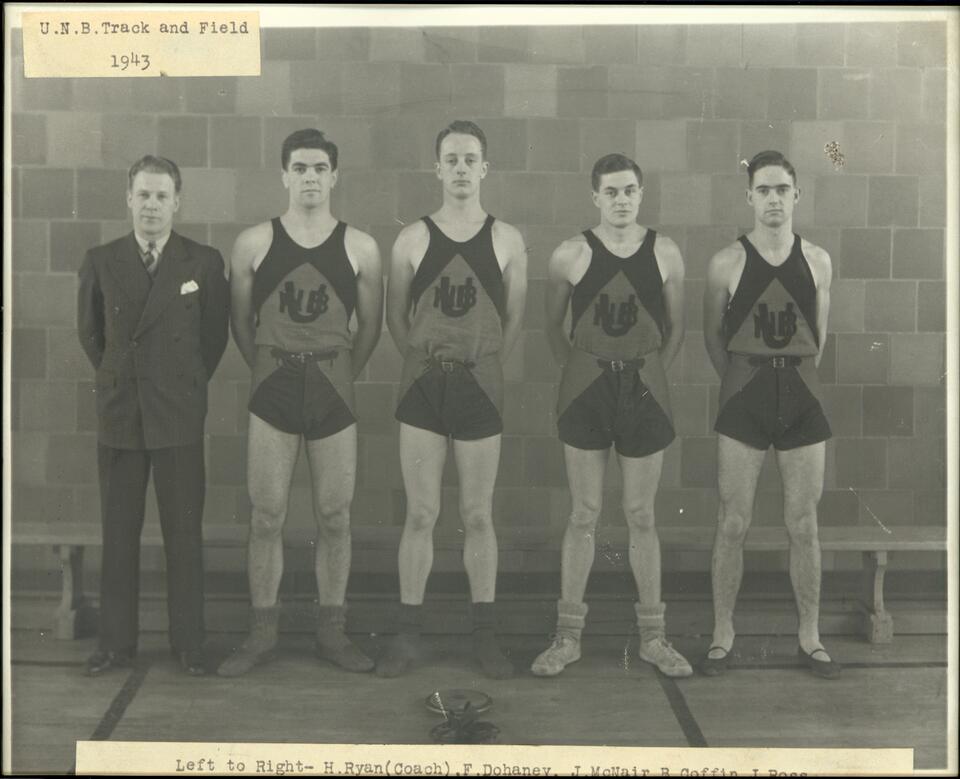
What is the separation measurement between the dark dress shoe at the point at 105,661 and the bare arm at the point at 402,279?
944 millimetres

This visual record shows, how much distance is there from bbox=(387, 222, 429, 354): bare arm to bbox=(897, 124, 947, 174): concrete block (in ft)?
3.57

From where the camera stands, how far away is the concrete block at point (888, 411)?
9.24 ft

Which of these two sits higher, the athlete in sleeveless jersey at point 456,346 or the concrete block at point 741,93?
the concrete block at point 741,93

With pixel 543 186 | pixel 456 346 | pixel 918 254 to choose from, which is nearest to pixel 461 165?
pixel 543 186

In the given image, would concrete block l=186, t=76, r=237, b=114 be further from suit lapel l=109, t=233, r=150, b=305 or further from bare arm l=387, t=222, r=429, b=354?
bare arm l=387, t=222, r=429, b=354

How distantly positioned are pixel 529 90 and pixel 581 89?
12 cm

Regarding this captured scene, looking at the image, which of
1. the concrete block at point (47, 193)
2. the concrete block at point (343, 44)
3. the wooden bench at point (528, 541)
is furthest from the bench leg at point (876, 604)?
the concrete block at point (47, 193)

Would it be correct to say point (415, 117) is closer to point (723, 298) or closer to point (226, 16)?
point (226, 16)

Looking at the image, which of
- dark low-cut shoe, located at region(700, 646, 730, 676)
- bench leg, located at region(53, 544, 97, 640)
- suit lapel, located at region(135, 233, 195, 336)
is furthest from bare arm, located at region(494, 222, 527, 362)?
bench leg, located at region(53, 544, 97, 640)

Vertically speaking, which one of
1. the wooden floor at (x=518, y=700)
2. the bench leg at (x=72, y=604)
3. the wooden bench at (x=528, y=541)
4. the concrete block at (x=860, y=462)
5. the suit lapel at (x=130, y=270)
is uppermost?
the suit lapel at (x=130, y=270)

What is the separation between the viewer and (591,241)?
2.79 m

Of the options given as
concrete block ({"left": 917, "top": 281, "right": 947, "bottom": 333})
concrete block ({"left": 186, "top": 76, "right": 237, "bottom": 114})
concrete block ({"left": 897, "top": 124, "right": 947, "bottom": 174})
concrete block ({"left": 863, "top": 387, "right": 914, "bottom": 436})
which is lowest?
concrete block ({"left": 863, "top": 387, "right": 914, "bottom": 436})

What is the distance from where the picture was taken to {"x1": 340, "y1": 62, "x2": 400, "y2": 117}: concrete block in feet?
9.01

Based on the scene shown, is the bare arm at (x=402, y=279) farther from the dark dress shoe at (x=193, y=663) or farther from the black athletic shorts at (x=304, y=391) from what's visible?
the dark dress shoe at (x=193, y=663)
